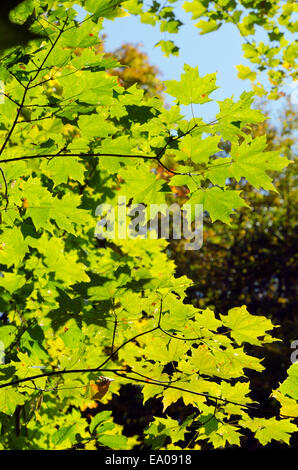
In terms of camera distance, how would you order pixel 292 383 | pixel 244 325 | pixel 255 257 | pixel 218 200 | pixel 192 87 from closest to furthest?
pixel 292 383, pixel 192 87, pixel 218 200, pixel 244 325, pixel 255 257

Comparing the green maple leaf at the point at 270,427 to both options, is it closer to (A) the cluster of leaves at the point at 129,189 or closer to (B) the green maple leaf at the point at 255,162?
(A) the cluster of leaves at the point at 129,189

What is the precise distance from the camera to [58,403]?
3.88m

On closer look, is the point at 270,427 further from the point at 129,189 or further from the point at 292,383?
the point at 129,189

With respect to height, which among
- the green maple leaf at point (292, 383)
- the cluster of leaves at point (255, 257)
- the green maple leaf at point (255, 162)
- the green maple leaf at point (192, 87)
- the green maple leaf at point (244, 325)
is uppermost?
the green maple leaf at point (192, 87)

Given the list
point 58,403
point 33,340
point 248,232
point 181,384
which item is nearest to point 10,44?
point 181,384

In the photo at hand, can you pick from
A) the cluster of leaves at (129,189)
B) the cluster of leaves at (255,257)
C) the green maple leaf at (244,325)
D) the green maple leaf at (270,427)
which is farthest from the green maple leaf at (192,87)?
the cluster of leaves at (255,257)

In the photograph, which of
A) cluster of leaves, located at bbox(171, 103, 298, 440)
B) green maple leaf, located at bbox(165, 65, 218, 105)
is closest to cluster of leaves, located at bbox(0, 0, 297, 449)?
green maple leaf, located at bbox(165, 65, 218, 105)

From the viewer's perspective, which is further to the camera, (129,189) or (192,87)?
(129,189)

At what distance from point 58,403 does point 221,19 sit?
4364 millimetres

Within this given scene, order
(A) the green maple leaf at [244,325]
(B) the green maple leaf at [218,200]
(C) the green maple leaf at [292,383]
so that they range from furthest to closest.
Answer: (A) the green maple leaf at [244,325] → (B) the green maple leaf at [218,200] → (C) the green maple leaf at [292,383]

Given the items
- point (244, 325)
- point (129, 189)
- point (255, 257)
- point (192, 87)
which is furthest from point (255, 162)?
point (255, 257)

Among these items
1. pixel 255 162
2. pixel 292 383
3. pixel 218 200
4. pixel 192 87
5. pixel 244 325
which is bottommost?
pixel 244 325

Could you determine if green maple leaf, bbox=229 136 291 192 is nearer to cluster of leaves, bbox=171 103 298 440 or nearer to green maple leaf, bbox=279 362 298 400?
green maple leaf, bbox=279 362 298 400
